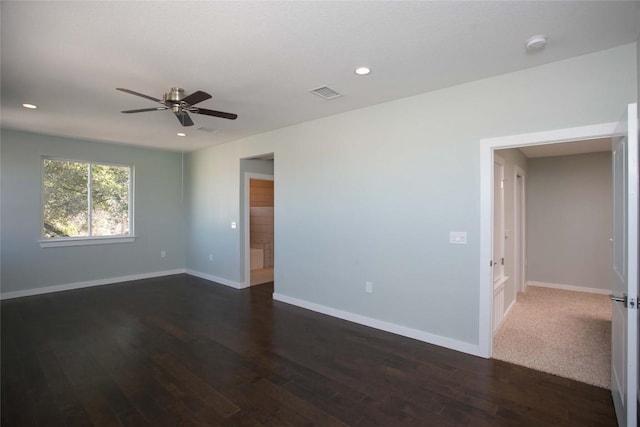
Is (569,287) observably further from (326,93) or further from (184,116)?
(184,116)

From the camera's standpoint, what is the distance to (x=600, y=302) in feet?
16.3

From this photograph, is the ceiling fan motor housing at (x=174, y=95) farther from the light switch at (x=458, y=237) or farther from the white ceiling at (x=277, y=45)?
the light switch at (x=458, y=237)

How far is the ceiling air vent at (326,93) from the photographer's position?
338 centimetres

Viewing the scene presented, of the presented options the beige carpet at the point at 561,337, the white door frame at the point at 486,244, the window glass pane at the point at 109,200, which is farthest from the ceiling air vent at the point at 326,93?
the window glass pane at the point at 109,200

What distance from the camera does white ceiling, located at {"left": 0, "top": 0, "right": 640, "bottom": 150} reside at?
80.4 inches

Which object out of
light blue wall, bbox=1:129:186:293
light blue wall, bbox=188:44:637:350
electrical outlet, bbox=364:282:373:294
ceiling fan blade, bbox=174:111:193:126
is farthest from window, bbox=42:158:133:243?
electrical outlet, bbox=364:282:373:294

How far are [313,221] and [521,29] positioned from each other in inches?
123

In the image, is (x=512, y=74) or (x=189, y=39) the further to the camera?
(x=512, y=74)

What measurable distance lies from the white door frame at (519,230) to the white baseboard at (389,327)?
2464mm

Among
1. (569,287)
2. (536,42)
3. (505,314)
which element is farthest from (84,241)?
(569,287)

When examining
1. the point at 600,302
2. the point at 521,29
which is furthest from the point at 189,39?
the point at 600,302

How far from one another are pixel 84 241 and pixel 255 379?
4956 millimetres

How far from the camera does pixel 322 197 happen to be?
4496mm

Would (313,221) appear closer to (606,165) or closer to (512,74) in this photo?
(512,74)
